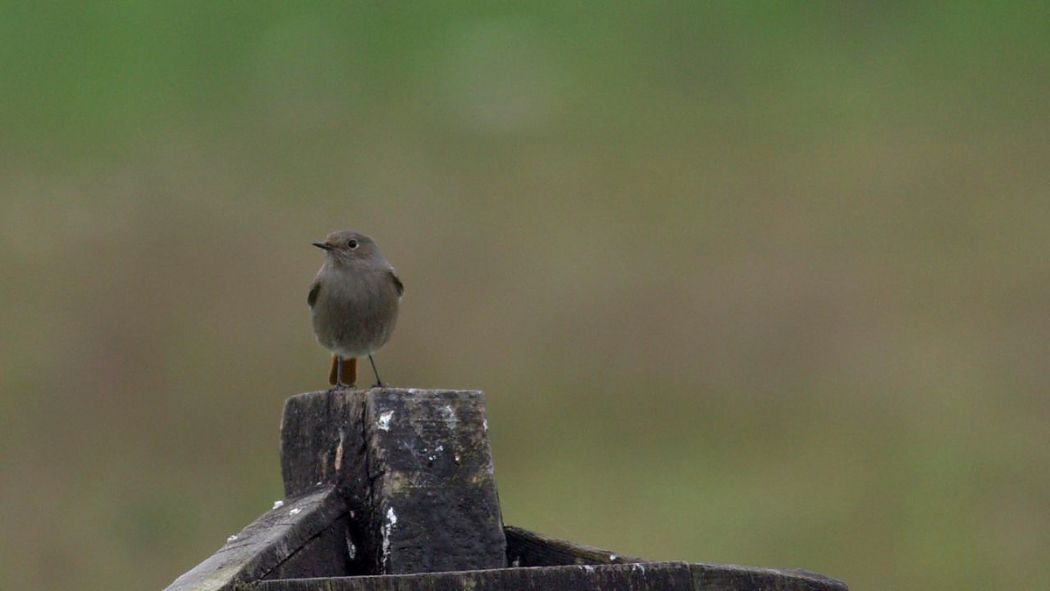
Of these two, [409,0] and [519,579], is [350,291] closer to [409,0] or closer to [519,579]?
[519,579]

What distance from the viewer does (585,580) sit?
2881 mm

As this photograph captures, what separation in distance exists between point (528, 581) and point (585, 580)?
0.30 feet

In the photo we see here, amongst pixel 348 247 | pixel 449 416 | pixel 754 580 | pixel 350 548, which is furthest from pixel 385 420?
pixel 348 247

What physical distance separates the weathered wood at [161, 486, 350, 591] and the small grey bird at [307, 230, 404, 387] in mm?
4515

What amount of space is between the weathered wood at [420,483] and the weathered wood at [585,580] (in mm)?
484

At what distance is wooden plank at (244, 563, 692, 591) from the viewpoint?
2.79 metres

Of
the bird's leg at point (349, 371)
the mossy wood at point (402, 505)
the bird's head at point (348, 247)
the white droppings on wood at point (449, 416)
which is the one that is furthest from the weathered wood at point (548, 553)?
the bird's leg at point (349, 371)

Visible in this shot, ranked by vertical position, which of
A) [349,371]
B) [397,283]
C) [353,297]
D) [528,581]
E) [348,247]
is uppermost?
[348,247]

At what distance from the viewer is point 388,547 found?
Answer: 3311 mm

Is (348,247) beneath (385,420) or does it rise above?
above

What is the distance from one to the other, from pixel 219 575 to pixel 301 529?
0.32 meters

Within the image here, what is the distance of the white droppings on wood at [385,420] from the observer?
3394 mm

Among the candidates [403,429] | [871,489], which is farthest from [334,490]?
[871,489]

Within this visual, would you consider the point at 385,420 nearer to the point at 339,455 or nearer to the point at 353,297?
the point at 339,455
